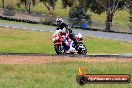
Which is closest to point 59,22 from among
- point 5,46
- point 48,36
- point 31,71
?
point 31,71

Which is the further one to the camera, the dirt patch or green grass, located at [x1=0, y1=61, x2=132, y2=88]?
the dirt patch

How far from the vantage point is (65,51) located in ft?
67.1

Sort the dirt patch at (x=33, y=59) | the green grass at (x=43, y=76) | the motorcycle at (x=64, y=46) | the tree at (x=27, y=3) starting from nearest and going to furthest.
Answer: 1. the green grass at (x=43, y=76)
2. the dirt patch at (x=33, y=59)
3. the motorcycle at (x=64, y=46)
4. the tree at (x=27, y=3)

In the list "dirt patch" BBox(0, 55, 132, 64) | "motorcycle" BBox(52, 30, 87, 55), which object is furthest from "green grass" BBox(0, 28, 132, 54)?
A: "dirt patch" BBox(0, 55, 132, 64)

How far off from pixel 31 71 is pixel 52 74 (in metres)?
0.75

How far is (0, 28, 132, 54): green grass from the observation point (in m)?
30.2

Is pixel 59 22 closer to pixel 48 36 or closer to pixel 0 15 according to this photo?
pixel 48 36

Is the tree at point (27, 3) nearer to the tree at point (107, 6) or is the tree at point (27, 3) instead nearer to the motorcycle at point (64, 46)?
the tree at point (107, 6)

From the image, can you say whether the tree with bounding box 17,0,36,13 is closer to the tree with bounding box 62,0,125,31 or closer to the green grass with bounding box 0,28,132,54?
the tree with bounding box 62,0,125,31

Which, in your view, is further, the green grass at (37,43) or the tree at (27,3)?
the tree at (27,3)

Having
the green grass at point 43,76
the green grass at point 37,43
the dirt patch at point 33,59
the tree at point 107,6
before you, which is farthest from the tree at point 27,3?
the green grass at point 43,76

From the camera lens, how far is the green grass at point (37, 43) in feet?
99.1

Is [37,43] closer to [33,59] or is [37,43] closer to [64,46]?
[64,46]

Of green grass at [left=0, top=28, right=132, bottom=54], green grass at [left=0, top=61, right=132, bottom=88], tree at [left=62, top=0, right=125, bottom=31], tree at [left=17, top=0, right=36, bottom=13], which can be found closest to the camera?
green grass at [left=0, top=61, right=132, bottom=88]
